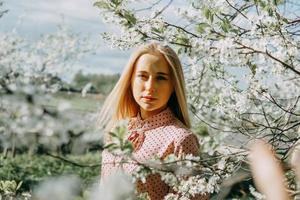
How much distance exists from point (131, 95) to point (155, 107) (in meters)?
0.33

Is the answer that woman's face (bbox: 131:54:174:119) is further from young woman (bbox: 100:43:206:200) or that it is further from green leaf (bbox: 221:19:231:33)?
green leaf (bbox: 221:19:231:33)

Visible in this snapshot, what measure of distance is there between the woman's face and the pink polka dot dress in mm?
83

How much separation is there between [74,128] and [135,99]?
6.91ft

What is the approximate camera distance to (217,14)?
2.76 metres

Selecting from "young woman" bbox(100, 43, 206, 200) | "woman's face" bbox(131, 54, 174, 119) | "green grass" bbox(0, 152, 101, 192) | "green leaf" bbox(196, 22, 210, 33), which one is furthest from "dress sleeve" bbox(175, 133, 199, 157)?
"green grass" bbox(0, 152, 101, 192)

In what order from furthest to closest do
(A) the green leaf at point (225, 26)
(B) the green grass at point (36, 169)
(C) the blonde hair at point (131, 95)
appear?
(B) the green grass at point (36, 169) < (C) the blonde hair at point (131, 95) < (A) the green leaf at point (225, 26)

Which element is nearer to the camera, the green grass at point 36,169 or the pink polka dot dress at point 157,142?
the pink polka dot dress at point 157,142

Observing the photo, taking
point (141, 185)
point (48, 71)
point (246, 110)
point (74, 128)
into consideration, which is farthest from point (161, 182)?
point (48, 71)

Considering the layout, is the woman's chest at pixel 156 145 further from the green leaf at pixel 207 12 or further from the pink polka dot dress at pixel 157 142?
the green leaf at pixel 207 12

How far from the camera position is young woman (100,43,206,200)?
9.18 ft

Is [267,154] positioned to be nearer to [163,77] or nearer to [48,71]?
[163,77]

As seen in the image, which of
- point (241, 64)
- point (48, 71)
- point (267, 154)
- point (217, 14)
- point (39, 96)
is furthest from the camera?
point (48, 71)

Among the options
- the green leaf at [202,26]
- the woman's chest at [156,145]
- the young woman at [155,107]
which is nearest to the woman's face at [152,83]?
the young woman at [155,107]

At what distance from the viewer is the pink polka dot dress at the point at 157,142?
2.76 meters
